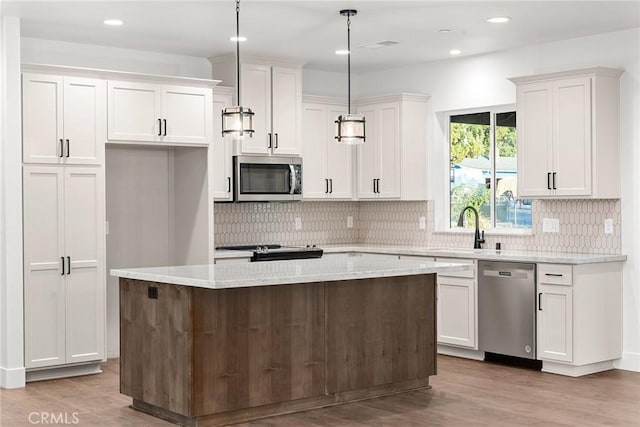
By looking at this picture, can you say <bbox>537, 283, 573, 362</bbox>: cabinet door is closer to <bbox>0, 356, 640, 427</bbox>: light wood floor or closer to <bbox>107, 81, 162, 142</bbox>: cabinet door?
<bbox>0, 356, 640, 427</bbox>: light wood floor

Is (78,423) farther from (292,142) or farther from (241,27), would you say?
(292,142)

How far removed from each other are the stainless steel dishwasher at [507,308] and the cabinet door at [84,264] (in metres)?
3.26

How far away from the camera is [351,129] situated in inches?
231

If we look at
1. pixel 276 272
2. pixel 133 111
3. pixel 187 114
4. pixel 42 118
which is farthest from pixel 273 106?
pixel 276 272

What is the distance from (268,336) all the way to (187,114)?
2728 mm

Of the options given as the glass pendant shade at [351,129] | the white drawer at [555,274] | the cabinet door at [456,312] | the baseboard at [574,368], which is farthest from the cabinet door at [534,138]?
the glass pendant shade at [351,129]

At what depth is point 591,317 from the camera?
6.86 meters

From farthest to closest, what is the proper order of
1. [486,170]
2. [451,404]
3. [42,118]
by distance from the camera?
[486,170] < [42,118] < [451,404]

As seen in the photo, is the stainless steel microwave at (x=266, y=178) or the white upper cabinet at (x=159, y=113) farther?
the stainless steel microwave at (x=266, y=178)

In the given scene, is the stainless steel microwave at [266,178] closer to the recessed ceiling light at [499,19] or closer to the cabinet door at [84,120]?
the cabinet door at [84,120]

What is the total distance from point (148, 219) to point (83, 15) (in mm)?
2246

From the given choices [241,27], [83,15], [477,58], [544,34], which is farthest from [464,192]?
[83,15]

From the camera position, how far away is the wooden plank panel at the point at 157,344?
17.0 feet

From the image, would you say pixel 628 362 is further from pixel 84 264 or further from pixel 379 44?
pixel 84 264
